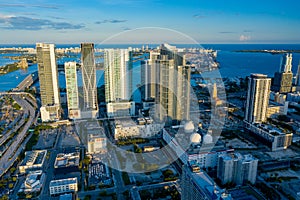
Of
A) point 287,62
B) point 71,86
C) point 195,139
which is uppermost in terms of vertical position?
point 287,62

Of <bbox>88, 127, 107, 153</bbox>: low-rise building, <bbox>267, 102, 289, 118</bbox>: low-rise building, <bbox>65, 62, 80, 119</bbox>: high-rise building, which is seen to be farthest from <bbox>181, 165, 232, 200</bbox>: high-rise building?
<bbox>267, 102, 289, 118</bbox>: low-rise building

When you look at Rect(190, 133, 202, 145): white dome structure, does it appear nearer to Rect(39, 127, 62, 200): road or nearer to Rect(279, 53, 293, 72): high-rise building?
Rect(39, 127, 62, 200): road

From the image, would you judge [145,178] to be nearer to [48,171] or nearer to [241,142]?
[48,171]

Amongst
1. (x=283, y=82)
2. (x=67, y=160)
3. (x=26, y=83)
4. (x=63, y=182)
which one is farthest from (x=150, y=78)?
(x=26, y=83)

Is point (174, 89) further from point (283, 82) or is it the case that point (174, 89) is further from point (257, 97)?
point (283, 82)

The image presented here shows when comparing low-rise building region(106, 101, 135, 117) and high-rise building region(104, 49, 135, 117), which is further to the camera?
high-rise building region(104, 49, 135, 117)
